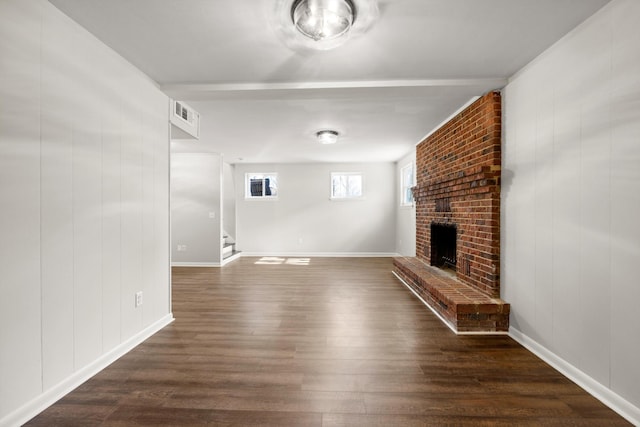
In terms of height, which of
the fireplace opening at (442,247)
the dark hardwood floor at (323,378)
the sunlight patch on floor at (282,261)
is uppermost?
the fireplace opening at (442,247)

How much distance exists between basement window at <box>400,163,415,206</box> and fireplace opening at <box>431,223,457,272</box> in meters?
1.74

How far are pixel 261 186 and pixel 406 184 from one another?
3.56 metres

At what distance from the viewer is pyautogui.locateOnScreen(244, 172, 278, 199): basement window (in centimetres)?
708

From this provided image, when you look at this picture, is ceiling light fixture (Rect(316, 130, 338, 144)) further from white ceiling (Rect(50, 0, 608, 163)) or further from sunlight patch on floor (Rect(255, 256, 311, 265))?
sunlight patch on floor (Rect(255, 256, 311, 265))

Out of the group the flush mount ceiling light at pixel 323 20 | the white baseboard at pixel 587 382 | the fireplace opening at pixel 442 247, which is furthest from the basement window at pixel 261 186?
the white baseboard at pixel 587 382

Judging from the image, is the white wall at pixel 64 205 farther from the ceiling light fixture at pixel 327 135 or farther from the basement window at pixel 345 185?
the basement window at pixel 345 185

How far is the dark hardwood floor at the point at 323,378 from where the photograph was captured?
1.49 m

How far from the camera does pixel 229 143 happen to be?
4852 mm

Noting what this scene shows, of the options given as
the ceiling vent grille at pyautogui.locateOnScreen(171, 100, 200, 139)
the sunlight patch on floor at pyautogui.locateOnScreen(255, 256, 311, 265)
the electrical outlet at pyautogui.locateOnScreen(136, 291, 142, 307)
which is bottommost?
the sunlight patch on floor at pyautogui.locateOnScreen(255, 256, 311, 265)

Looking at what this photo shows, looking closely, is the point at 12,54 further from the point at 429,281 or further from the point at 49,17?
the point at 429,281

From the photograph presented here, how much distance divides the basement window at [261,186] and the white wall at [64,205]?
464cm

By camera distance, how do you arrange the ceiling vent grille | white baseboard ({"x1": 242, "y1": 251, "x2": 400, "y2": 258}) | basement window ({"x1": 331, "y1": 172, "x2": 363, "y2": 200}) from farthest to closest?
basement window ({"x1": 331, "y1": 172, "x2": 363, "y2": 200})
white baseboard ({"x1": 242, "y1": 251, "x2": 400, "y2": 258})
the ceiling vent grille

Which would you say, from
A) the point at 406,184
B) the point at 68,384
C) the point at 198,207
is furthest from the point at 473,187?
the point at 198,207

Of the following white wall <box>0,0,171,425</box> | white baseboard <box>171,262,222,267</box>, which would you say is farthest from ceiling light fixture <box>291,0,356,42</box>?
white baseboard <box>171,262,222,267</box>
